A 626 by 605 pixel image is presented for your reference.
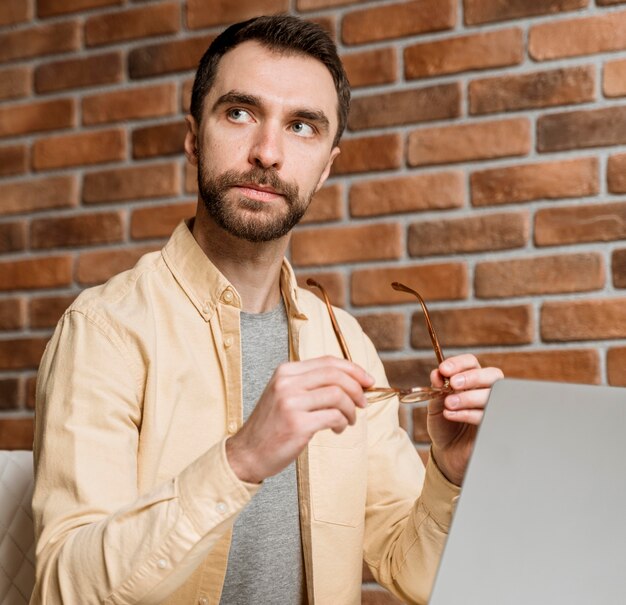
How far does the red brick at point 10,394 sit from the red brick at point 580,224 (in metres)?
1.20

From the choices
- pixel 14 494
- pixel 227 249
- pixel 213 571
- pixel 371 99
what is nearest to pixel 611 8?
pixel 371 99

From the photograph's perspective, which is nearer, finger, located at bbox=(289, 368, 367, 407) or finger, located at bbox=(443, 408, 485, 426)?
finger, located at bbox=(289, 368, 367, 407)

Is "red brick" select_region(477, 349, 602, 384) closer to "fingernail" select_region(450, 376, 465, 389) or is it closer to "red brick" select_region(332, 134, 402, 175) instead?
"red brick" select_region(332, 134, 402, 175)

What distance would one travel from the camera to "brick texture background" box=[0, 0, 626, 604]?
158cm

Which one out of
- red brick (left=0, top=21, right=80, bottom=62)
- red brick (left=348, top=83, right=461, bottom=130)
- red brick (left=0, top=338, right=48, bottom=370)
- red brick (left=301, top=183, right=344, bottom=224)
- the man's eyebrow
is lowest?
red brick (left=0, top=338, right=48, bottom=370)

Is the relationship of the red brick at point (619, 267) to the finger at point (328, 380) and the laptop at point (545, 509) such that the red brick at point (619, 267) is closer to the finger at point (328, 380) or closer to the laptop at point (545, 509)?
the finger at point (328, 380)

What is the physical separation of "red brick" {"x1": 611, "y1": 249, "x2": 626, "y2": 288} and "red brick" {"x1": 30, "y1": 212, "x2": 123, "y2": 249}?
1048mm

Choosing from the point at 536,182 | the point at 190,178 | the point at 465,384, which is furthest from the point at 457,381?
the point at 190,178

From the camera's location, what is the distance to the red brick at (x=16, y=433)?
1.95 m

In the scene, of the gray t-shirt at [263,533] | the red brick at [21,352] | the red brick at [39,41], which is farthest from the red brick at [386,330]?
the red brick at [39,41]

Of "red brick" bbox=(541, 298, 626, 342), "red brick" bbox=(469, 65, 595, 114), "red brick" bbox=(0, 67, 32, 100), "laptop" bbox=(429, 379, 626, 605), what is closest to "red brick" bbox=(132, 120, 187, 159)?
"red brick" bbox=(0, 67, 32, 100)

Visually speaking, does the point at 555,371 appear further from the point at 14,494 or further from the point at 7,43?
the point at 7,43

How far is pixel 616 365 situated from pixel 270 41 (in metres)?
0.83

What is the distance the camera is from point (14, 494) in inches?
53.0
